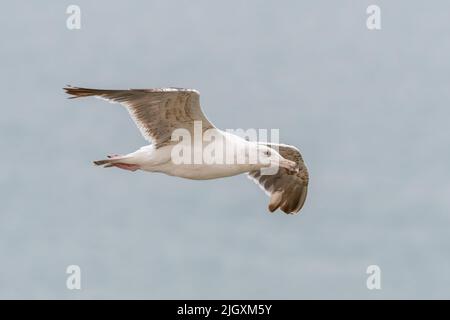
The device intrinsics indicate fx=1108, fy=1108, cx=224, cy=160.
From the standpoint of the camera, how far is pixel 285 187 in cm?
2059

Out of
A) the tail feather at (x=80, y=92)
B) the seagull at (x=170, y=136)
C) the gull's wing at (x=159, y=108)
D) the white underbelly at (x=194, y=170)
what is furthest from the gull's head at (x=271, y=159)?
the tail feather at (x=80, y=92)

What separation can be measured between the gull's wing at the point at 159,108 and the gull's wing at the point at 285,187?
10.6 ft

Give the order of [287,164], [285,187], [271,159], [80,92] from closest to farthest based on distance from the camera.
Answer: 1. [80,92]
2. [271,159]
3. [287,164]
4. [285,187]

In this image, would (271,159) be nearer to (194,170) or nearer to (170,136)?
(194,170)

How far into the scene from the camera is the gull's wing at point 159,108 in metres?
16.9

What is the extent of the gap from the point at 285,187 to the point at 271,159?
6.82 feet

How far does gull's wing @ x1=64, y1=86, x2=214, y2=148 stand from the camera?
1689 centimetres

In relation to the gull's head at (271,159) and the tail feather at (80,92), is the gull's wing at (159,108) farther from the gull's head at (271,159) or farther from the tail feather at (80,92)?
the gull's head at (271,159)

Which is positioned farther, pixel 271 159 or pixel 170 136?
pixel 271 159

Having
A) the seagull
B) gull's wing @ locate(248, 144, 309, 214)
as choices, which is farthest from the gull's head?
gull's wing @ locate(248, 144, 309, 214)

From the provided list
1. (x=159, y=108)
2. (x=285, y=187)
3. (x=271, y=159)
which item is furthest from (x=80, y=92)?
(x=285, y=187)

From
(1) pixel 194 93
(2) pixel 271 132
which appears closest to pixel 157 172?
(1) pixel 194 93

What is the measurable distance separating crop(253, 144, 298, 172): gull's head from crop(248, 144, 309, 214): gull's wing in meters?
1.49

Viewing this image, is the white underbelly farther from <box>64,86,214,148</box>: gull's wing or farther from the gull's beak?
the gull's beak
